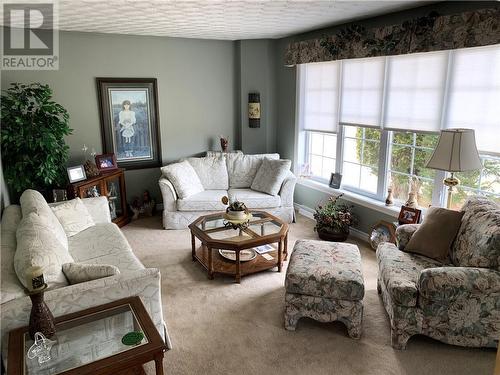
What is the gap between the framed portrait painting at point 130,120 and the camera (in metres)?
5.04

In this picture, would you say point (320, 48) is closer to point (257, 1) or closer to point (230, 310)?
point (257, 1)

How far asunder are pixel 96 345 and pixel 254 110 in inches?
171

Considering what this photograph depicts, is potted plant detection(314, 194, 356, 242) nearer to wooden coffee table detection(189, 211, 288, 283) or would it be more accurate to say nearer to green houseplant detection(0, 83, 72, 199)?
wooden coffee table detection(189, 211, 288, 283)

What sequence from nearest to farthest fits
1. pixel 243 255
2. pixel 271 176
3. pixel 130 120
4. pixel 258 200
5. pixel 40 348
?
pixel 40 348 < pixel 243 255 < pixel 258 200 < pixel 271 176 < pixel 130 120

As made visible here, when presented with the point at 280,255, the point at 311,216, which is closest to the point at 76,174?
the point at 280,255

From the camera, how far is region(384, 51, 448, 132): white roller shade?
355 cm

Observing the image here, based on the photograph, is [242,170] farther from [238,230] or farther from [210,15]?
[210,15]

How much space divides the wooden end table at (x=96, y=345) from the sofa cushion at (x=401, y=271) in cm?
157

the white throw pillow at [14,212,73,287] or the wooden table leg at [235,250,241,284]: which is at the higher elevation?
the white throw pillow at [14,212,73,287]

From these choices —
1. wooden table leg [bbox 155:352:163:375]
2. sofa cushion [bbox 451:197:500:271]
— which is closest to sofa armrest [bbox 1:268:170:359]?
wooden table leg [bbox 155:352:163:375]

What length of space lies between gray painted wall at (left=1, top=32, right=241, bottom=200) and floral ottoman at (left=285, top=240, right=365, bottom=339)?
3347mm

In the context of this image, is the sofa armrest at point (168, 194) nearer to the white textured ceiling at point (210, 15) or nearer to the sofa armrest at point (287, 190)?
the sofa armrest at point (287, 190)

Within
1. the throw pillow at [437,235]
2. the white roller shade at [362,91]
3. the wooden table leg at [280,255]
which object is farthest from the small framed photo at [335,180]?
the throw pillow at [437,235]

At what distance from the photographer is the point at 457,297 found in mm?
2465
